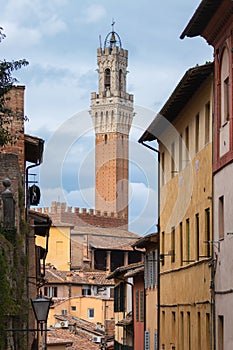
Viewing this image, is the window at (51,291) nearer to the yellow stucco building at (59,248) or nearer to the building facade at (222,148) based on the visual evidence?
the yellow stucco building at (59,248)

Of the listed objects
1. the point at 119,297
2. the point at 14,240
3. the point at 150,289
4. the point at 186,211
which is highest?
the point at 186,211

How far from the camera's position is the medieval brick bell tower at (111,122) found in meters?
173

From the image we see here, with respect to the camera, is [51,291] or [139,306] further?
[51,291]

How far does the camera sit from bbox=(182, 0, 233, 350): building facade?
20.6m

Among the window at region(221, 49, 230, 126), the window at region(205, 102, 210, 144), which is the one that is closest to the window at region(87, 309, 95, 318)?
the window at region(205, 102, 210, 144)

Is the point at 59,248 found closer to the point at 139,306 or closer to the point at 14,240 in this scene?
the point at 139,306

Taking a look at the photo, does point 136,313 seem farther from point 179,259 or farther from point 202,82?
point 202,82

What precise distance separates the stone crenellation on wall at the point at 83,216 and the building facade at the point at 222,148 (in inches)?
4700

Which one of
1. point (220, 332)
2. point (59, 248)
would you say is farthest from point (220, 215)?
point (59, 248)

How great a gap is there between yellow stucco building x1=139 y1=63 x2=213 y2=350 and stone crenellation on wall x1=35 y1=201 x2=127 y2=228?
360 ft

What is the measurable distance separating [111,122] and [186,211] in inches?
5936

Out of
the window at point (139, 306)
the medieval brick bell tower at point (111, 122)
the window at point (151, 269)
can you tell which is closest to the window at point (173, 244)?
the window at point (151, 269)

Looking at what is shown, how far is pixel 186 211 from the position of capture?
27328mm

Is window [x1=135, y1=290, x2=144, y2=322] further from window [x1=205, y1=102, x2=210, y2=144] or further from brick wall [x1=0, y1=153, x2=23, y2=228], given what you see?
brick wall [x1=0, y1=153, x2=23, y2=228]
